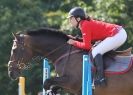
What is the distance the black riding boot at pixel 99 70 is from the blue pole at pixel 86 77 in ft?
1.63

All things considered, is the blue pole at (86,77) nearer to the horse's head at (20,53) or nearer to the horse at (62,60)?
the horse at (62,60)

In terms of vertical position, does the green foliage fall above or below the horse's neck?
above

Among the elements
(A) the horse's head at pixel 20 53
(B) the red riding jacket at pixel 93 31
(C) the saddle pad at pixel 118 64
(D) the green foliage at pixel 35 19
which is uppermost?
(D) the green foliage at pixel 35 19

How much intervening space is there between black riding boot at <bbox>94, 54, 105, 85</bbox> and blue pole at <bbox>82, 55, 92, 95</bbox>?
19.5 inches

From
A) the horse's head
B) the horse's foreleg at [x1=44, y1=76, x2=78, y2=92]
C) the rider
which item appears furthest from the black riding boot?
the horse's head

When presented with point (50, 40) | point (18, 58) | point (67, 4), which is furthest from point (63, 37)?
point (67, 4)

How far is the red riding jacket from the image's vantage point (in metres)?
9.79

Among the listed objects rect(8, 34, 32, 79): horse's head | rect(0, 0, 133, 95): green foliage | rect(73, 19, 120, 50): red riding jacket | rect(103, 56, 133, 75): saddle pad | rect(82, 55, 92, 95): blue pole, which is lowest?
rect(82, 55, 92, 95): blue pole

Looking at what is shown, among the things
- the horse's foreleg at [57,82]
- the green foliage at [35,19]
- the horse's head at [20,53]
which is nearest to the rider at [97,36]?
the horse's foreleg at [57,82]

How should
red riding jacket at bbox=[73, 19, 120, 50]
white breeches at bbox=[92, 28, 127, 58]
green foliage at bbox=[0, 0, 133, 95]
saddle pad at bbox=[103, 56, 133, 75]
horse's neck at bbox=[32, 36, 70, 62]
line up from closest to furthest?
red riding jacket at bbox=[73, 19, 120, 50] → white breeches at bbox=[92, 28, 127, 58] → saddle pad at bbox=[103, 56, 133, 75] → horse's neck at bbox=[32, 36, 70, 62] → green foliage at bbox=[0, 0, 133, 95]

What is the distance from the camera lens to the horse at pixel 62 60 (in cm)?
1000

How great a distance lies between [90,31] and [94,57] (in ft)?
1.44

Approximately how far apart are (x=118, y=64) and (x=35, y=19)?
35.9 ft

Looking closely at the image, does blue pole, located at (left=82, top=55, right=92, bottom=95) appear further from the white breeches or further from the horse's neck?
the horse's neck
